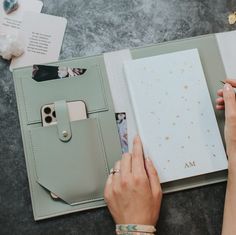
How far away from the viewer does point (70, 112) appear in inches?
31.0

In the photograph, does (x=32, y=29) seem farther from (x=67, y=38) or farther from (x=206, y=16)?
(x=206, y=16)

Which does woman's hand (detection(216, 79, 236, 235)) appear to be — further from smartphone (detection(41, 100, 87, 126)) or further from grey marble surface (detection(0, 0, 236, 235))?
smartphone (detection(41, 100, 87, 126))

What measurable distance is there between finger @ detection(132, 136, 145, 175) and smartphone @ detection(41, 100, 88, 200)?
11cm

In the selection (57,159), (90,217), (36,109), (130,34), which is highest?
(130,34)

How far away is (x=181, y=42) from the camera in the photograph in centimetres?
84

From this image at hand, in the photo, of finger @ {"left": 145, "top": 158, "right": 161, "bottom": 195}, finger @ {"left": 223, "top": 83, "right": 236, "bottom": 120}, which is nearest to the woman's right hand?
finger @ {"left": 223, "top": 83, "right": 236, "bottom": 120}

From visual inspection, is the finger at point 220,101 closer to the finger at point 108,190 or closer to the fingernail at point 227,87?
the fingernail at point 227,87

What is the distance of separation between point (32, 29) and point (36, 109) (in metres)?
0.20

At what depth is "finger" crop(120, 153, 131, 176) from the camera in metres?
0.74

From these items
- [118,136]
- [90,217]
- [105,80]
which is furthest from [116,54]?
[90,217]

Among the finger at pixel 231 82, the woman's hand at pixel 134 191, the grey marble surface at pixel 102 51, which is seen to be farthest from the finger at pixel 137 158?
the finger at pixel 231 82

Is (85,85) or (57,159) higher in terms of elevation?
→ (85,85)

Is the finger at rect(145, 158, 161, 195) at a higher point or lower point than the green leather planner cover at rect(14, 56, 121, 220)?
lower

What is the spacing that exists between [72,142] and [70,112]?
0.20ft
